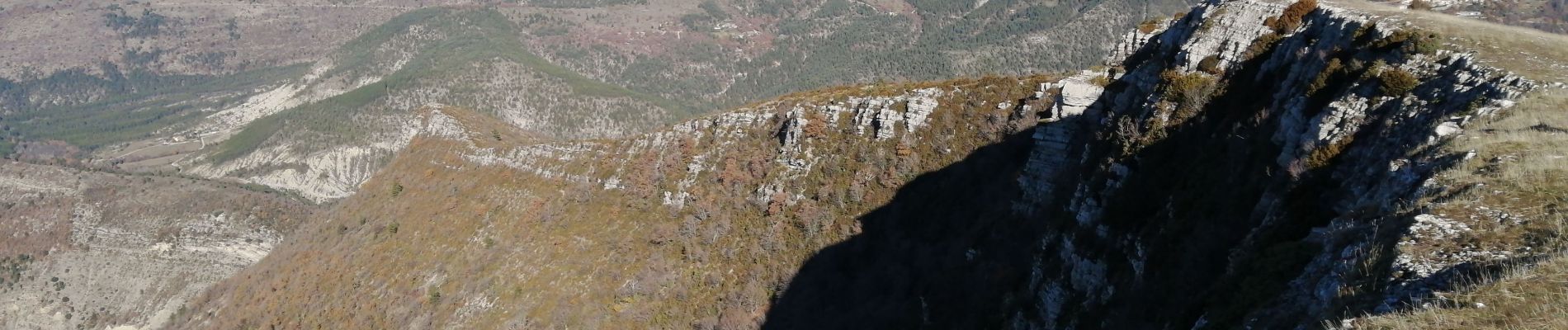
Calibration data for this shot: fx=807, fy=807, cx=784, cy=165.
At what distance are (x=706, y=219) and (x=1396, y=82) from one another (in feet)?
182

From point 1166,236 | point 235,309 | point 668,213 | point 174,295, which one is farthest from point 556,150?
point 174,295

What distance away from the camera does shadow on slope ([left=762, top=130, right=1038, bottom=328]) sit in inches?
1896

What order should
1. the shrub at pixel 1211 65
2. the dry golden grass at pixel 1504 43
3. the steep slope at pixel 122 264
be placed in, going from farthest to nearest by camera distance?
the steep slope at pixel 122 264, the shrub at pixel 1211 65, the dry golden grass at pixel 1504 43

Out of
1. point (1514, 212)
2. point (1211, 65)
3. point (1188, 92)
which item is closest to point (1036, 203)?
point (1188, 92)

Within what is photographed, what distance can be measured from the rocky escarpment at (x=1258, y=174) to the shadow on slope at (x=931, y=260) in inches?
188

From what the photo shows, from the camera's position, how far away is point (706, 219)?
73.1 meters

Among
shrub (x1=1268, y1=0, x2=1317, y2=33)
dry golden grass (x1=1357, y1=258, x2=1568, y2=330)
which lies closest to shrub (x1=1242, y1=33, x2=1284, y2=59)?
shrub (x1=1268, y1=0, x2=1317, y2=33)

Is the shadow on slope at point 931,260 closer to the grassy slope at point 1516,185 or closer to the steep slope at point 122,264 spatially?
the grassy slope at point 1516,185

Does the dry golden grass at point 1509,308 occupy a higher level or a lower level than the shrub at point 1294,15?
higher

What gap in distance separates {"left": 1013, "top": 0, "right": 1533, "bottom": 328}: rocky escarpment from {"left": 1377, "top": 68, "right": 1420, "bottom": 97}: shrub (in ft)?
0.17

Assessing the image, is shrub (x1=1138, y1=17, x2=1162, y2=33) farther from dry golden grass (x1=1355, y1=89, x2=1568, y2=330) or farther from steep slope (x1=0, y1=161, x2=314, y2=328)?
steep slope (x1=0, y1=161, x2=314, y2=328)

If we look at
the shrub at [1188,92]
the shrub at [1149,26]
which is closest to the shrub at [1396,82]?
the shrub at [1188,92]

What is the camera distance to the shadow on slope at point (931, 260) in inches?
→ 1896

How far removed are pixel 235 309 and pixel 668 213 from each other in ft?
264
